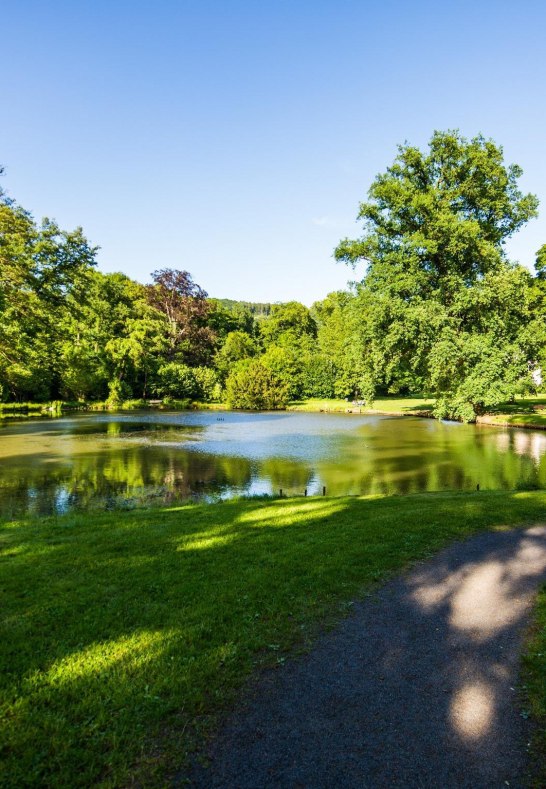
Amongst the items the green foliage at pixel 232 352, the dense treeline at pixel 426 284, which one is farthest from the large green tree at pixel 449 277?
the green foliage at pixel 232 352

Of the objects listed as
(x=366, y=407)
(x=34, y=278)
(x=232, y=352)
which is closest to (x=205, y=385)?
(x=232, y=352)

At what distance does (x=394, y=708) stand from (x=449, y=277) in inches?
1150

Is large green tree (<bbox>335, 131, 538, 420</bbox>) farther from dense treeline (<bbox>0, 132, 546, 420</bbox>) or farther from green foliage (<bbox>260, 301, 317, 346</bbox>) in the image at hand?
green foliage (<bbox>260, 301, 317, 346</bbox>)

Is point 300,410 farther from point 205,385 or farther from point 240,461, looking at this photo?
point 240,461

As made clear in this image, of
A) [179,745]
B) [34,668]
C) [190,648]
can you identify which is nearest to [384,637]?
[190,648]

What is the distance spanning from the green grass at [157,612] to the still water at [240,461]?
6827mm

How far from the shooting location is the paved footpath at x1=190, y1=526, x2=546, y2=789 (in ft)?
10.8

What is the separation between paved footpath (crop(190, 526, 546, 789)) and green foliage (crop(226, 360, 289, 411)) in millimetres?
57329

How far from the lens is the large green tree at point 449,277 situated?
91.5 feet

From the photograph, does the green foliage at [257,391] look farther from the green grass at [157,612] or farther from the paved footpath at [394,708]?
the paved footpath at [394,708]

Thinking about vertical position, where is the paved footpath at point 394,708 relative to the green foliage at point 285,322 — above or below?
below

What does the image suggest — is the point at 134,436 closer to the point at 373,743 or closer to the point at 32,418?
the point at 32,418

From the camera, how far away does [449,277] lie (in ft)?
96.1

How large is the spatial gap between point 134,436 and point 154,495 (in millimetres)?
17752
